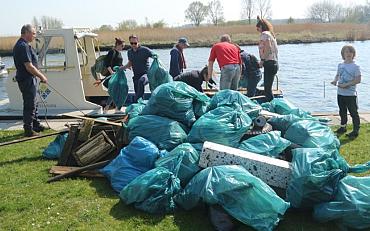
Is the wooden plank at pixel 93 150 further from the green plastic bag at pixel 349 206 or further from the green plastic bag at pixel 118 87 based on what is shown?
the green plastic bag at pixel 118 87

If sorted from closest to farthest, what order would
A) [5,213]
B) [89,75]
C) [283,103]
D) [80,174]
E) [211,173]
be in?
[211,173] → [5,213] → [80,174] → [283,103] → [89,75]

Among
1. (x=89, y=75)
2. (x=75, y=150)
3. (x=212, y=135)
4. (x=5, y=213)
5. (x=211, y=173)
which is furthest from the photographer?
(x=89, y=75)

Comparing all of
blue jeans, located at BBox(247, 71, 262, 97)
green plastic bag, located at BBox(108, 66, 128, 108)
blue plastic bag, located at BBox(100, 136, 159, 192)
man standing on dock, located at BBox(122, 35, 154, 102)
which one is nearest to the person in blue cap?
man standing on dock, located at BBox(122, 35, 154, 102)

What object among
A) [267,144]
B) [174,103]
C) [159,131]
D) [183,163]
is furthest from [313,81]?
[183,163]

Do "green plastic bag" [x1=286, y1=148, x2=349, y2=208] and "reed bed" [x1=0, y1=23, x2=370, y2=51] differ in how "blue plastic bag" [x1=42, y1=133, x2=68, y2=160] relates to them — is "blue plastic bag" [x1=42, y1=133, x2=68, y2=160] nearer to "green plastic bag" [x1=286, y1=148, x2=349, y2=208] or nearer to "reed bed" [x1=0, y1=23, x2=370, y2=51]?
"green plastic bag" [x1=286, y1=148, x2=349, y2=208]

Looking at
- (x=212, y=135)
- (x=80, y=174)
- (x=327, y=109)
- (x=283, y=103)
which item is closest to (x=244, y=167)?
(x=212, y=135)

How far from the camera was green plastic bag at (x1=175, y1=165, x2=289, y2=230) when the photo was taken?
13.4 ft

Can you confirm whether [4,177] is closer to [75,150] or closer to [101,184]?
[75,150]

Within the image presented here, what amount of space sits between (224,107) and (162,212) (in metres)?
1.86

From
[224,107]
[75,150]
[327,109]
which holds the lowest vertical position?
[327,109]

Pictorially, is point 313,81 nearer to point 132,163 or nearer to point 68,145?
point 68,145

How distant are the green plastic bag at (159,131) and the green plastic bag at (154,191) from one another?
0.94 metres

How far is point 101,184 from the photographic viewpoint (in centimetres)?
555

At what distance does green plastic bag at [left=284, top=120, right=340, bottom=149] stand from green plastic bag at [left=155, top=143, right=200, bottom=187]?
140 cm
